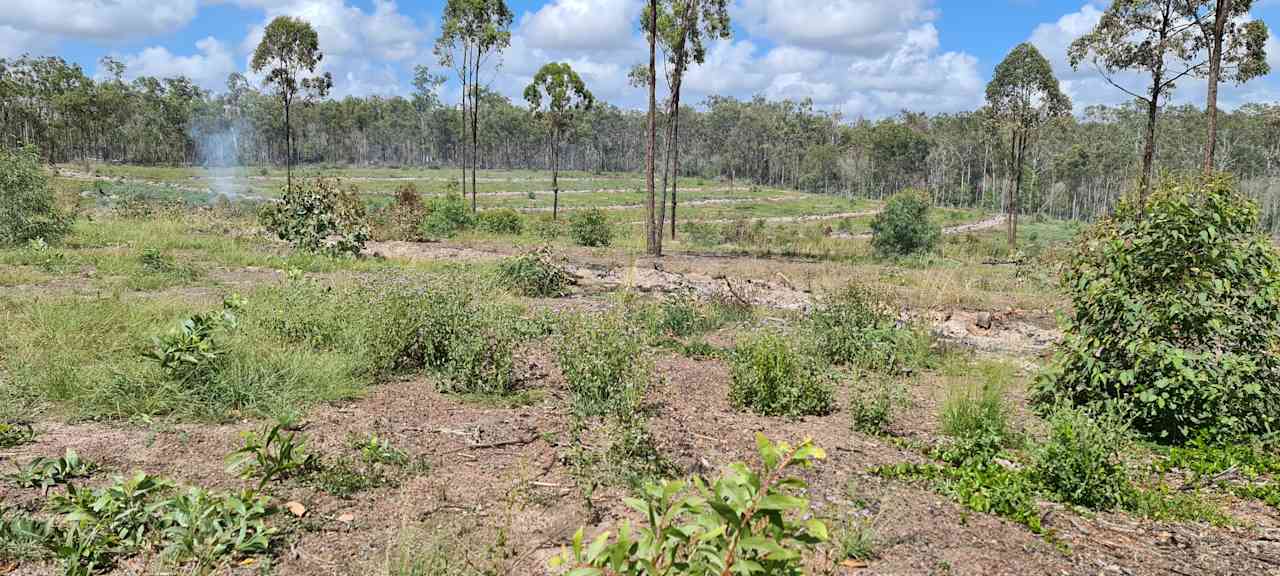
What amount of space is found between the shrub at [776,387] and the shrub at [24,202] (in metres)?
13.4

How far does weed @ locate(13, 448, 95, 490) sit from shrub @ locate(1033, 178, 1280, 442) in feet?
19.1

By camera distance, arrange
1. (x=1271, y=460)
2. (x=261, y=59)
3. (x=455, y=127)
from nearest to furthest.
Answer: (x=1271, y=460) < (x=261, y=59) < (x=455, y=127)

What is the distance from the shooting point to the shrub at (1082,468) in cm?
403

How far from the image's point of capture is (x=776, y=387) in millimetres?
5578

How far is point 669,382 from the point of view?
6.13m

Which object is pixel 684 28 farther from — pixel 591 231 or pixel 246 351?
pixel 246 351

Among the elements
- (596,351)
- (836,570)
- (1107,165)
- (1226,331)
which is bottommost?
(836,570)

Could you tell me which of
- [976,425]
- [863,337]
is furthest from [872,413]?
[863,337]

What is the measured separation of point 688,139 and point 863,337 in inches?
3764

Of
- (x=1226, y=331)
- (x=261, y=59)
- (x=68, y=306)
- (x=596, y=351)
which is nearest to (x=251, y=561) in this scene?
(x=596, y=351)

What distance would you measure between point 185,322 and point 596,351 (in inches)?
106

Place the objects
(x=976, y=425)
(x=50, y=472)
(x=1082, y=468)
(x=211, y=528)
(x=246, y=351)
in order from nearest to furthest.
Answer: (x=211, y=528) < (x=50, y=472) < (x=1082, y=468) < (x=976, y=425) < (x=246, y=351)

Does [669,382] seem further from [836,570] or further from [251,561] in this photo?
[251,561]

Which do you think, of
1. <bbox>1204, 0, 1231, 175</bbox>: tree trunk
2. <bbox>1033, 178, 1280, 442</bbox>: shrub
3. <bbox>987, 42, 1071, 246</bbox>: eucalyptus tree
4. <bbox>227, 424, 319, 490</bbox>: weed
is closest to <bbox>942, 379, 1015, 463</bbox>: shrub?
<bbox>1033, 178, 1280, 442</bbox>: shrub
